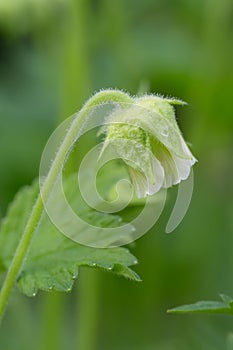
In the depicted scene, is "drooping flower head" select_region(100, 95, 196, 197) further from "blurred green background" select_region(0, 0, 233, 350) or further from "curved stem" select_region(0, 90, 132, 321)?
"blurred green background" select_region(0, 0, 233, 350)

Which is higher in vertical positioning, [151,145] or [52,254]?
[151,145]

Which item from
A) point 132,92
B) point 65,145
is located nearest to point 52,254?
point 65,145

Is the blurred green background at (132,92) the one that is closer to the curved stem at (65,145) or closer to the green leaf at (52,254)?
the green leaf at (52,254)

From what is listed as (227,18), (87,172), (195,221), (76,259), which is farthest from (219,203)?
(76,259)

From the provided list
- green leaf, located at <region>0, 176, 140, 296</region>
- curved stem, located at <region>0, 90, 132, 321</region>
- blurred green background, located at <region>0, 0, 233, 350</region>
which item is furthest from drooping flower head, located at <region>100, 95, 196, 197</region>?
blurred green background, located at <region>0, 0, 233, 350</region>

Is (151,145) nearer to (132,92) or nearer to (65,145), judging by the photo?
(65,145)

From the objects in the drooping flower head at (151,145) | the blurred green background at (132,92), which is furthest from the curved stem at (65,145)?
the blurred green background at (132,92)
